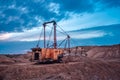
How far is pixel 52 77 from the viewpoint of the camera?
99.8 ft

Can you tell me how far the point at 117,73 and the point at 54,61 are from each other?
476 inches

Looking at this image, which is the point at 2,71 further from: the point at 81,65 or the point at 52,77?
the point at 81,65

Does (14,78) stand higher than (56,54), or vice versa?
(56,54)

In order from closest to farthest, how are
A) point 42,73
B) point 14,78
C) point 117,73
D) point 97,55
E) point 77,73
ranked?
point 14,78
point 42,73
point 77,73
point 117,73
point 97,55

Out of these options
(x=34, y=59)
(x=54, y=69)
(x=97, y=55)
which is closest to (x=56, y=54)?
(x=34, y=59)

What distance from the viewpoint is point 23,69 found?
33.1 meters

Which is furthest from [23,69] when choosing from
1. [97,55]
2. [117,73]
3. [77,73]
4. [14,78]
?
[97,55]

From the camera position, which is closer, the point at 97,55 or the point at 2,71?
the point at 2,71

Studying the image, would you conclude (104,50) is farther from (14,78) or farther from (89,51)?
(14,78)

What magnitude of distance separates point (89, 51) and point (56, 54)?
44965mm

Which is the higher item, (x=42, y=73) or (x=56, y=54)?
(x=56, y=54)

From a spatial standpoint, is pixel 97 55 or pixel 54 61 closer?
pixel 54 61

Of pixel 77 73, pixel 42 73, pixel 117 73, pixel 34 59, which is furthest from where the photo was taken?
pixel 34 59

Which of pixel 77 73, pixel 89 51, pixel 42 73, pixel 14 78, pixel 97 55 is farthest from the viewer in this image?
pixel 89 51
